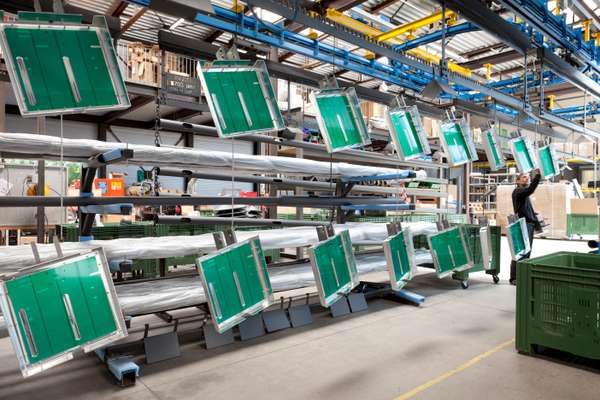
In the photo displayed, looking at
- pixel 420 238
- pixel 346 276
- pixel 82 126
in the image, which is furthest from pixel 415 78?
pixel 82 126

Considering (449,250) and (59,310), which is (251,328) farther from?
(449,250)

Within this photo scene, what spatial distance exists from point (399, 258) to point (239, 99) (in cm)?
175

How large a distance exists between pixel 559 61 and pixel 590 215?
28.9 feet

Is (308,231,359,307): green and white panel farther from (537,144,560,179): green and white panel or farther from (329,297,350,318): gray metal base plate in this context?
(537,144,560,179): green and white panel

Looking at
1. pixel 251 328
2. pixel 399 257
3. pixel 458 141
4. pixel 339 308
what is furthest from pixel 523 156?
pixel 251 328

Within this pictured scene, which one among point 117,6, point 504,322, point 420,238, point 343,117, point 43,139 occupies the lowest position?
point 504,322

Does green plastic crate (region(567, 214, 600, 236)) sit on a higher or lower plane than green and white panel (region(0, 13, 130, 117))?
lower

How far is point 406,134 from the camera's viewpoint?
301 centimetres

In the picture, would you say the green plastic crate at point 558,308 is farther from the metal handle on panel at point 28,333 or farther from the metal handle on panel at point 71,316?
the metal handle on panel at point 28,333

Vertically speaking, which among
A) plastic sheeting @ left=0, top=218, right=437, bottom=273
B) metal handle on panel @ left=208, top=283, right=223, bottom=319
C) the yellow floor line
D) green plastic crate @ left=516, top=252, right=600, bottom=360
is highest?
plastic sheeting @ left=0, top=218, right=437, bottom=273

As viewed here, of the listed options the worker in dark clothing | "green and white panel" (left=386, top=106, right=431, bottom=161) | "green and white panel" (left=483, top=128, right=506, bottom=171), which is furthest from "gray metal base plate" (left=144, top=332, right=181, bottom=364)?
the worker in dark clothing

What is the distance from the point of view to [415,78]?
5379mm

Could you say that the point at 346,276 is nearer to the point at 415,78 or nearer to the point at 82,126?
the point at 415,78

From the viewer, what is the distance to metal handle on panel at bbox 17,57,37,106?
152 cm
